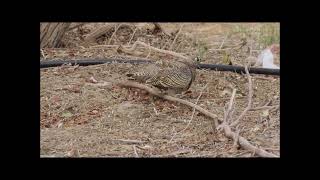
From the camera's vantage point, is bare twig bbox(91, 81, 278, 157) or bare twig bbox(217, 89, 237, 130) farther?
bare twig bbox(217, 89, 237, 130)

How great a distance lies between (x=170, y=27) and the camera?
5031mm

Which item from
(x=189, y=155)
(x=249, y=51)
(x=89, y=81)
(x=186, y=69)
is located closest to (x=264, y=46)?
(x=249, y=51)

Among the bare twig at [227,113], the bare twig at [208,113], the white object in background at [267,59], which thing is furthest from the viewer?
the white object in background at [267,59]

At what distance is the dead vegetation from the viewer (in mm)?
4762

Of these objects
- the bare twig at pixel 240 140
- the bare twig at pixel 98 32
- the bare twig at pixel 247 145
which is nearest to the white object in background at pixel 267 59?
the bare twig at pixel 240 140

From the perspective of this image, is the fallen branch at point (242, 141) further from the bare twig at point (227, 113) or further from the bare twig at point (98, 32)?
the bare twig at point (98, 32)

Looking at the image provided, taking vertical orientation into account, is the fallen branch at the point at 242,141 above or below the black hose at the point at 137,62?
below

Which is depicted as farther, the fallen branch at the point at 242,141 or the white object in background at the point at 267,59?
the white object in background at the point at 267,59

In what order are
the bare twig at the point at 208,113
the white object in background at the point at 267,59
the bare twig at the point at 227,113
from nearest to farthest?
the bare twig at the point at 208,113, the bare twig at the point at 227,113, the white object in background at the point at 267,59

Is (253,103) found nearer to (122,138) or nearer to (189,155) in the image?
(189,155)

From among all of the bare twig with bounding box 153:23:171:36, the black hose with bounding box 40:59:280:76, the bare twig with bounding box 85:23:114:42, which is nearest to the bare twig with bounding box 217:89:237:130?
the black hose with bounding box 40:59:280:76

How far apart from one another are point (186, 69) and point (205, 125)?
41 centimetres

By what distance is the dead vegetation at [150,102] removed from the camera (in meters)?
4.76

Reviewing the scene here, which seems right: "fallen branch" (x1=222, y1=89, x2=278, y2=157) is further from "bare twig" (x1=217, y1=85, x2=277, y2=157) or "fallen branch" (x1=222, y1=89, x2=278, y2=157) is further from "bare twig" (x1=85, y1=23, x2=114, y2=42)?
"bare twig" (x1=85, y1=23, x2=114, y2=42)
